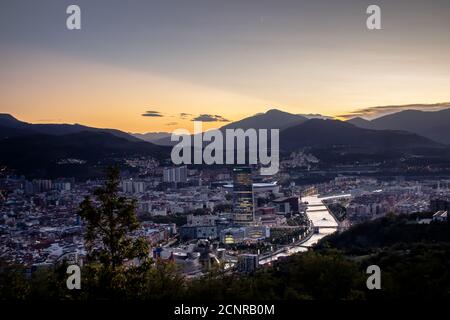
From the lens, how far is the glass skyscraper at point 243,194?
26084mm

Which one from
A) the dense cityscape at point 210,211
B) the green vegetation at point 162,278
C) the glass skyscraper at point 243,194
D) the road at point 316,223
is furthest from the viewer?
the glass skyscraper at point 243,194

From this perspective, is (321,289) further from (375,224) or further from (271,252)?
(271,252)

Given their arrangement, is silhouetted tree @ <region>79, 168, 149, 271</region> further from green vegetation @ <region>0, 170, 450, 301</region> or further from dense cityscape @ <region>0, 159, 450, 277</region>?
dense cityscape @ <region>0, 159, 450, 277</region>

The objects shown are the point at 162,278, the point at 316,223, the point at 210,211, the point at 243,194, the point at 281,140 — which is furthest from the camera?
the point at 210,211

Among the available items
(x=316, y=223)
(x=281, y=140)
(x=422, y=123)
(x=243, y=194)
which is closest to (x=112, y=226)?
(x=316, y=223)

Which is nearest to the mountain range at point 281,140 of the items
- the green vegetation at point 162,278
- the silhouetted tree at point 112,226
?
the green vegetation at point 162,278

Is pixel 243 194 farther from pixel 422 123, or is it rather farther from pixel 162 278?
pixel 162 278

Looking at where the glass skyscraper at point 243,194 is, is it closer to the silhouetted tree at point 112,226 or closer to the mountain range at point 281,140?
the mountain range at point 281,140

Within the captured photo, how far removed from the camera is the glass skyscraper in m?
26.1

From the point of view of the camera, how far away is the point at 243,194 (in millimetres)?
27109

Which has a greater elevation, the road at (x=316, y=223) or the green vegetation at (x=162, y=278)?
the green vegetation at (x=162, y=278)

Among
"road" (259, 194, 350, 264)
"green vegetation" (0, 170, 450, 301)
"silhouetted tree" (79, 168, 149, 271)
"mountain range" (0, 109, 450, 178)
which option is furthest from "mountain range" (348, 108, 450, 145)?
"silhouetted tree" (79, 168, 149, 271)
